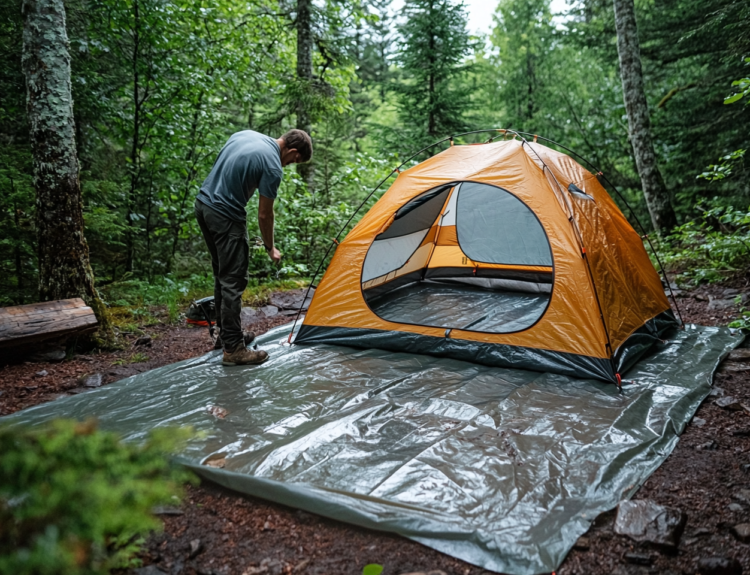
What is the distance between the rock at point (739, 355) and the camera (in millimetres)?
3531

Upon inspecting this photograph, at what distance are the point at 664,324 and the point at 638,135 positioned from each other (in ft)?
14.0

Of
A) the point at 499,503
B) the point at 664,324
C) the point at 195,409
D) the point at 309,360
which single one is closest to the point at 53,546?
the point at 499,503

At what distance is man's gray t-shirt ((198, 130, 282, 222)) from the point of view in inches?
133

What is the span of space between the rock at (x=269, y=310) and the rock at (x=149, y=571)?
4.02 meters

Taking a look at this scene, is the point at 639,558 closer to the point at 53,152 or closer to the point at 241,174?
the point at 241,174

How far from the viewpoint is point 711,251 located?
5590mm

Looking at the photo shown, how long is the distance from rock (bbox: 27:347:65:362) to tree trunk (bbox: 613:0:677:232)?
7.80 metres

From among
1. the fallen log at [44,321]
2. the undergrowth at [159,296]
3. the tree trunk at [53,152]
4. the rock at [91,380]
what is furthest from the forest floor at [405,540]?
the undergrowth at [159,296]

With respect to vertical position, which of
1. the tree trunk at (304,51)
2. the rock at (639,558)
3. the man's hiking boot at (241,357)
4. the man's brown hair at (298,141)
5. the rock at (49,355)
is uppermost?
the tree trunk at (304,51)

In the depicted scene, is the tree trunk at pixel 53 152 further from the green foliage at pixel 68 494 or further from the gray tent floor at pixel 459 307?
the green foliage at pixel 68 494

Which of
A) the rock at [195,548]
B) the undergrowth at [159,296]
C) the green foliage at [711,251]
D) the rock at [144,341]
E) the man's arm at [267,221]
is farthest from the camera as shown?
the green foliage at [711,251]

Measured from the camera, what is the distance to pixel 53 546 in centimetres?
76

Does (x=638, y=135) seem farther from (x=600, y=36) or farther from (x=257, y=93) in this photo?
(x=257, y=93)

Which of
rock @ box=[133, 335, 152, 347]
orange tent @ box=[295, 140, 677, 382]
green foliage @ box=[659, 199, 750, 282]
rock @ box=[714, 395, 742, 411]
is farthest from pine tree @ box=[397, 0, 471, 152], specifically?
rock @ box=[714, 395, 742, 411]
